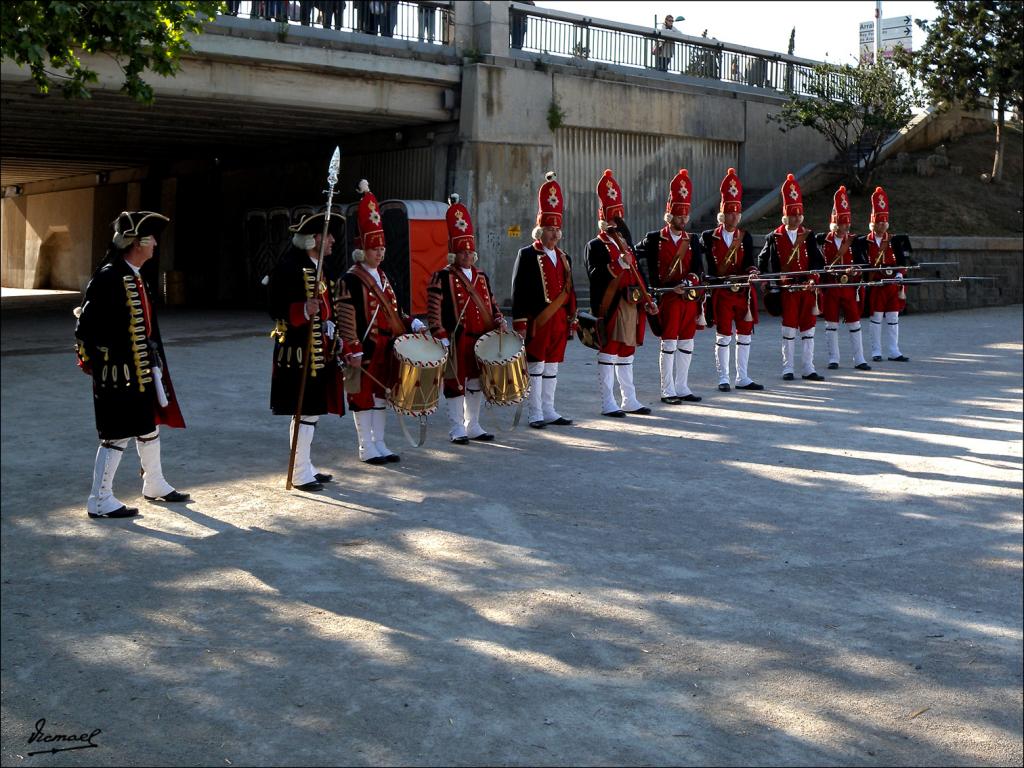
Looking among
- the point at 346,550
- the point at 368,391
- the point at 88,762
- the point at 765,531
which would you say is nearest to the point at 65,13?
the point at 368,391

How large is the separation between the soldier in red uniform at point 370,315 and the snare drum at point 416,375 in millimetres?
111

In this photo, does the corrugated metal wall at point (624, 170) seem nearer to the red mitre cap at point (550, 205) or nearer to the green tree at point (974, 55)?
the green tree at point (974, 55)

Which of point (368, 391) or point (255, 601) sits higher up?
point (368, 391)

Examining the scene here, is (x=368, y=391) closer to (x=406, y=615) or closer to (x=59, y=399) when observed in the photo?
(x=406, y=615)

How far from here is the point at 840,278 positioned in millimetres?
14211

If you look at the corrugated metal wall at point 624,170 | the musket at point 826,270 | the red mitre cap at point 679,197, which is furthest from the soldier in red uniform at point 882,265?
the corrugated metal wall at point 624,170

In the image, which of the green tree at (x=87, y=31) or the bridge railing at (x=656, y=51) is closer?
the green tree at (x=87, y=31)

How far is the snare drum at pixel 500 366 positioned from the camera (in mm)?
9398

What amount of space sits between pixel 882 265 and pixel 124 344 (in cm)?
1058

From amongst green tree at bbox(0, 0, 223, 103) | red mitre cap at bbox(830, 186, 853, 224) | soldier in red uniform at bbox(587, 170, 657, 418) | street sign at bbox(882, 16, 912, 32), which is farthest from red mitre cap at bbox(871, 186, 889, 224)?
street sign at bbox(882, 16, 912, 32)

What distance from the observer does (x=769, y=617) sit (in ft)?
18.9

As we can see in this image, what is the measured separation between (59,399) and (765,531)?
8.31m

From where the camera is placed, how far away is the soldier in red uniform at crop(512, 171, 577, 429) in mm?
10219

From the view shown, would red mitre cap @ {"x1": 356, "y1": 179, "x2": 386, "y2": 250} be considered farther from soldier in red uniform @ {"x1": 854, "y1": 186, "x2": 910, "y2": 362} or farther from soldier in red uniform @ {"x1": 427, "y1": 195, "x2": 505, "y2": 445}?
soldier in red uniform @ {"x1": 854, "y1": 186, "x2": 910, "y2": 362}
